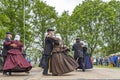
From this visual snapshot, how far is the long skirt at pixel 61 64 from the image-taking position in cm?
1469

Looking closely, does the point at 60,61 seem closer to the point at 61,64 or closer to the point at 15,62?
the point at 61,64

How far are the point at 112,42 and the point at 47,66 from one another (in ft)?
193

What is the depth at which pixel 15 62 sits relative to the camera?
1468 centimetres

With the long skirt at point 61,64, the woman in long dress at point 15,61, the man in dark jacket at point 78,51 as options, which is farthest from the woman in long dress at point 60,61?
the man in dark jacket at point 78,51

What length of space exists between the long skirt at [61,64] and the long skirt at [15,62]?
95 centimetres

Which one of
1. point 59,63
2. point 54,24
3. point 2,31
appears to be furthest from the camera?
point 54,24

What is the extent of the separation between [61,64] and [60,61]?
0.46 feet

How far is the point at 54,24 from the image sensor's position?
64625 mm

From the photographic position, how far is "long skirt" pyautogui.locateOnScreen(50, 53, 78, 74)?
14.7 m

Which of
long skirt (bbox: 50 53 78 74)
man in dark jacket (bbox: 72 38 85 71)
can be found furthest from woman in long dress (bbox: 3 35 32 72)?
man in dark jacket (bbox: 72 38 85 71)

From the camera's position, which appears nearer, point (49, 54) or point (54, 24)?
point (49, 54)

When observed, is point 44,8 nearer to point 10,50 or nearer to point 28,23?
point 28,23

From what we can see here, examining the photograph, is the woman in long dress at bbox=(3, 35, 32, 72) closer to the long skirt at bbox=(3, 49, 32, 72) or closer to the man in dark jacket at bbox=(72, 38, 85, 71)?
the long skirt at bbox=(3, 49, 32, 72)

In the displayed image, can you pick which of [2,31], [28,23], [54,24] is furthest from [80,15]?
[2,31]
